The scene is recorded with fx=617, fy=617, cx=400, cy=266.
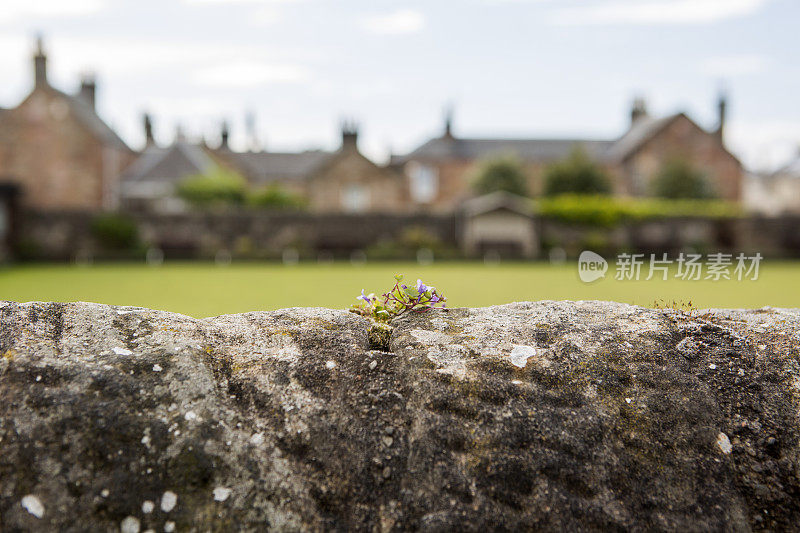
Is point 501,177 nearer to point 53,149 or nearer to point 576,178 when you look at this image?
point 576,178

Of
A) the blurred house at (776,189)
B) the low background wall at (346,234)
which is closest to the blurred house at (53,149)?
the low background wall at (346,234)

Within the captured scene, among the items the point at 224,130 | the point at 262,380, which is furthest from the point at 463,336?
the point at 224,130

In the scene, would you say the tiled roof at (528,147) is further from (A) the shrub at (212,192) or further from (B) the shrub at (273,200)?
(A) the shrub at (212,192)

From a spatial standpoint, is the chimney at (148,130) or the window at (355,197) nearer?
the window at (355,197)

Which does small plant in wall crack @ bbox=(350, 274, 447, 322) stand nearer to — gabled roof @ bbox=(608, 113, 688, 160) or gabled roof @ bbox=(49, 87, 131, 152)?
gabled roof @ bbox=(49, 87, 131, 152)

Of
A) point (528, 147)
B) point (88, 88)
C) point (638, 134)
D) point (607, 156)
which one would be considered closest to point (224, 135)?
point (88, 88)
